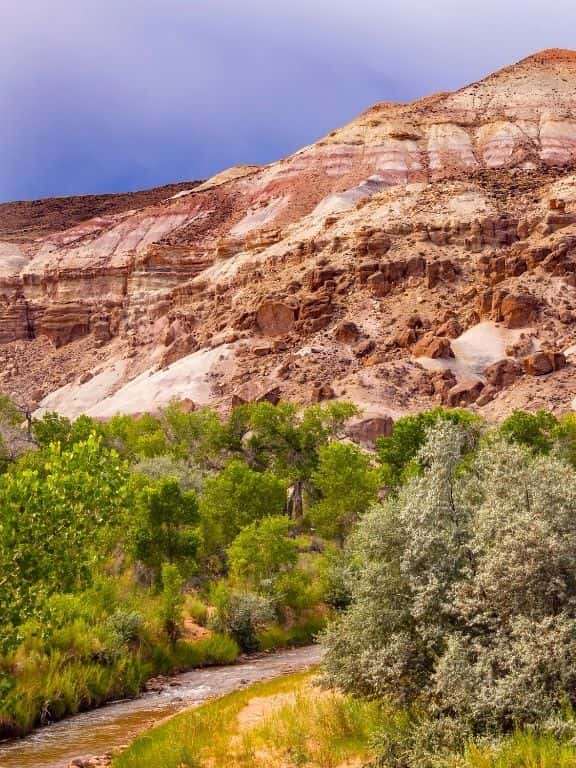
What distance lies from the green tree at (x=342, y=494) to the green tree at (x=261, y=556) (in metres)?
7.13

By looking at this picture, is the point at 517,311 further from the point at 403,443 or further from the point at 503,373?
the point at 403,443

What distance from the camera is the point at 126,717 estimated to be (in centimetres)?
1819

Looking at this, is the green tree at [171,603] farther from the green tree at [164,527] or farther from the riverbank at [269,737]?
the riverbank at [269,737]

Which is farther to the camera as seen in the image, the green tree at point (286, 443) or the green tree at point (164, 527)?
the green tree at point (286, 443)

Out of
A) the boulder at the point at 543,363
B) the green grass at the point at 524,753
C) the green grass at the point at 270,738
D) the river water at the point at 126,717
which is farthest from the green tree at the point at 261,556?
the boulder at the point at 543,363

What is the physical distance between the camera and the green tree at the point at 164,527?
90.7 feet

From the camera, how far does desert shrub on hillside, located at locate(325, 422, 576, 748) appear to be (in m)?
10.9

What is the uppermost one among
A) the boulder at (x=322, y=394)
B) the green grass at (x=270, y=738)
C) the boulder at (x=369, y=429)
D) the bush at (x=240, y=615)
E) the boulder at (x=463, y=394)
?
the boulder at (x=322, y=394)

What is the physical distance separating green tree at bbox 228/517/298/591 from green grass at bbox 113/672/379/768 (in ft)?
41.4

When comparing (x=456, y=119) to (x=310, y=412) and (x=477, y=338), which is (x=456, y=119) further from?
(x=310, y=412)

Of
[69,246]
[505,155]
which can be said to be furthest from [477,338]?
[69,246]

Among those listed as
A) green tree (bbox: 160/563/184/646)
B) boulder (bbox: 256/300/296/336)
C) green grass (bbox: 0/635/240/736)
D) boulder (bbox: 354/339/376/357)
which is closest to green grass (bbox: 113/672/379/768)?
green grass (bbox: 0/635/240/736)

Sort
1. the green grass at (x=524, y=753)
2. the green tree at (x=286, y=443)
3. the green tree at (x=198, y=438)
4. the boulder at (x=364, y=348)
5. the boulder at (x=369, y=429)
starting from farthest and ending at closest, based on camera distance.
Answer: the boulder at (x=364, y=348)
the boulder at (x=369, y=429)
the green tree at (x=198, y=438)
the green tree at (x=286, y=443)
the green grass at (x=524, y=753)

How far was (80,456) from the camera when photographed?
11.4 meters
